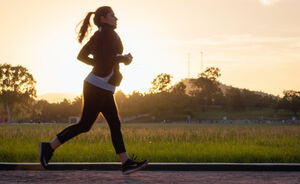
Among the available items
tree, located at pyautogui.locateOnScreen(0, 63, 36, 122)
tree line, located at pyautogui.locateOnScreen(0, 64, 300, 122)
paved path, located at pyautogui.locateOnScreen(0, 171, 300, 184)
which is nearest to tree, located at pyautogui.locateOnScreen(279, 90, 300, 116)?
tree line, located at pyautogui.locateOnScreen(0, 64, 300, 122)

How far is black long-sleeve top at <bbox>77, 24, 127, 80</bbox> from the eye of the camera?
5.37 meters

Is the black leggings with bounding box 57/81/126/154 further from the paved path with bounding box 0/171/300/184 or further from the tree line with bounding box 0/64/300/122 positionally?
the tree line with bounding box 0/64/300/122

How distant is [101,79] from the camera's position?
5.31 m

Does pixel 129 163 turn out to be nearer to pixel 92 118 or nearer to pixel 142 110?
pixel 92 118

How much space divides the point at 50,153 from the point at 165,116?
75.8m

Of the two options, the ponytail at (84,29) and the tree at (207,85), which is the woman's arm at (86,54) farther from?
the tree at (207,85)

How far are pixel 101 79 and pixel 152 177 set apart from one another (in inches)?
59.1

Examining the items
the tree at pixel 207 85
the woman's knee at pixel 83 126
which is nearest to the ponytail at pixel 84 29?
the woman's knee at pixel 83 126

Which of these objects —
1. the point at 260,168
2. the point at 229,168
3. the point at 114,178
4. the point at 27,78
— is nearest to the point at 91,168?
the point at 114,178

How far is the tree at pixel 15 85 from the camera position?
81625mm

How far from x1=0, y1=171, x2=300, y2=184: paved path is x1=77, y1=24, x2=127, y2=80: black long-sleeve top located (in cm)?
140

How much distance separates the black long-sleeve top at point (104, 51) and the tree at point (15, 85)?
8017 centimetres

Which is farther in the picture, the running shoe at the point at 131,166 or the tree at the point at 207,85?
the tree at the point at 207,85

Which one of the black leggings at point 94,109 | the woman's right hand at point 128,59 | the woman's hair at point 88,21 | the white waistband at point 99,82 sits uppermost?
the woman's hair at point 88,21
